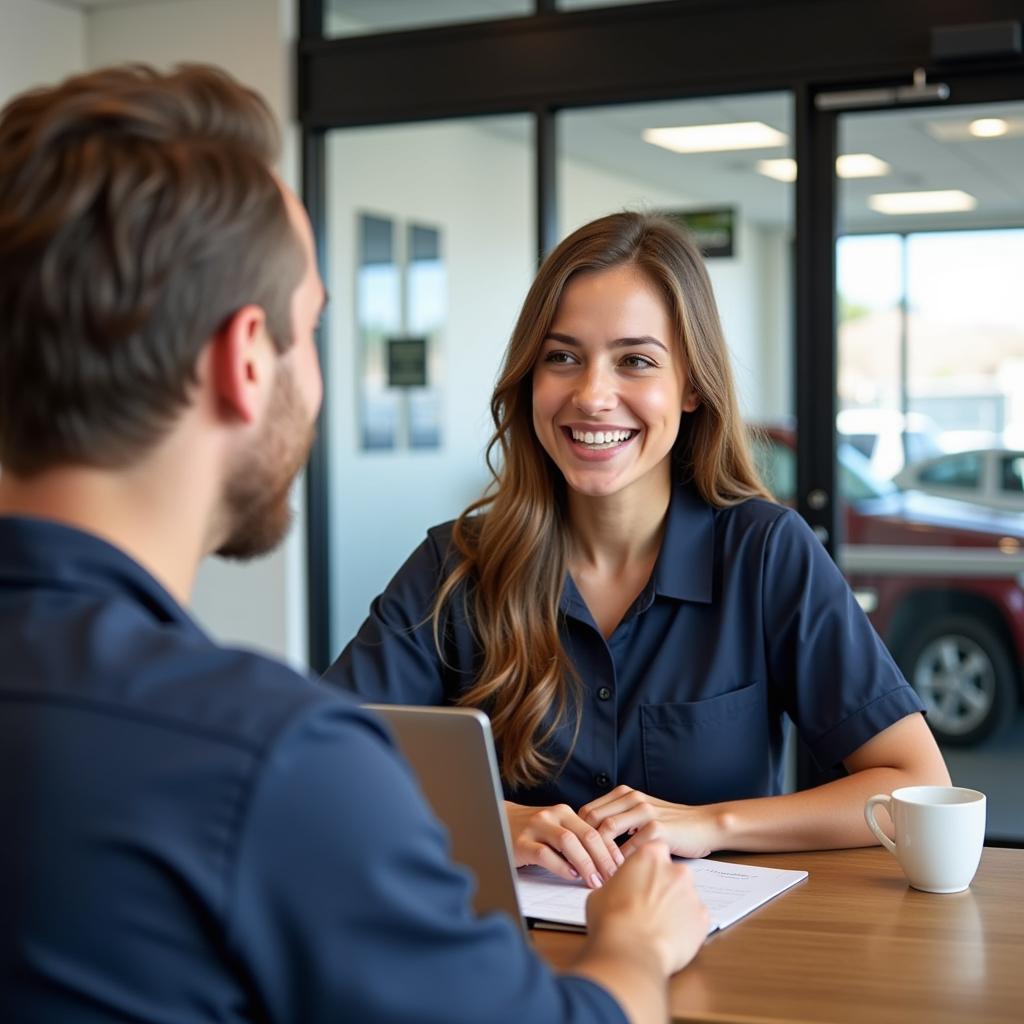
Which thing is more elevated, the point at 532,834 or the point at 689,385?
the point at 689,385

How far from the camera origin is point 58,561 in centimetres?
82

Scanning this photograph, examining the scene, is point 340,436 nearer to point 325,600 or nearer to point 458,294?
point 325,600

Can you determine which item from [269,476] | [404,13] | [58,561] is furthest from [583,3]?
[58,561]

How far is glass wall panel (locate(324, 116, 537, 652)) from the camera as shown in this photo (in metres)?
5.14

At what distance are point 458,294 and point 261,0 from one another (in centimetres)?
192

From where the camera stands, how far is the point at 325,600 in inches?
181

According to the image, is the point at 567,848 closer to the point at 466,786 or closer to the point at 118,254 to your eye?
the point at 466,786

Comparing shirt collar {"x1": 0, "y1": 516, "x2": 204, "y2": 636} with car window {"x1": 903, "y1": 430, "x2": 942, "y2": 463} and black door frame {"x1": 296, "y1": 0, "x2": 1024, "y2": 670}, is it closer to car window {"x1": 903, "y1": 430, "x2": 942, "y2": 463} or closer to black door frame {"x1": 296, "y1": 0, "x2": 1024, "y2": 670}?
black door frame {"x1": 296, "y1": 0, "x2": 1024, "y2": 670}

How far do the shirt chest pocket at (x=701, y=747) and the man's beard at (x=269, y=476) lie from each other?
0.94m

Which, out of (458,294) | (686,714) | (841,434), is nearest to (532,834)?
(686,714)

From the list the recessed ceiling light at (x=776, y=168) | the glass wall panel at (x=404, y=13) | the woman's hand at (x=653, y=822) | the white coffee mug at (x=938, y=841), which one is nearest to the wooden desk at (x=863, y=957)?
the white coffee mug at (x=938, y=841)

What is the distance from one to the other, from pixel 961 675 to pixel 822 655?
2.52 metres

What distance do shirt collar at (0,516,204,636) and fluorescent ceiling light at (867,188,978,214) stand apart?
133 inches

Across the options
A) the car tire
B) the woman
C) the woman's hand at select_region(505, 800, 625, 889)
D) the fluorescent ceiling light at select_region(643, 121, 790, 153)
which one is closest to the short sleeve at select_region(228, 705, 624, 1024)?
the woman's hand at select_region(505, 800, 625, 889)
